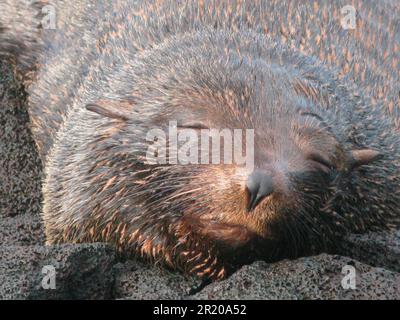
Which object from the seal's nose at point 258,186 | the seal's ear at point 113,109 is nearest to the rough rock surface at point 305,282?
the seal's nose at point 258,186

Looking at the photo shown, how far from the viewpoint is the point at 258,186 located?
4676mm

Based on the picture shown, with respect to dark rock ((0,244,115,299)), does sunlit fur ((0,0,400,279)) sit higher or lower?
higher

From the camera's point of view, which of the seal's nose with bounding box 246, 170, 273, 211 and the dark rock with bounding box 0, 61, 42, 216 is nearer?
the seal's nose with bounding box 246, 170, 273, 211

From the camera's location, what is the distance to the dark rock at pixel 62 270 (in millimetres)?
5059

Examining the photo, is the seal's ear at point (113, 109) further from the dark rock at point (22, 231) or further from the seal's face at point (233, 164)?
the dark rock at point (22, 231)

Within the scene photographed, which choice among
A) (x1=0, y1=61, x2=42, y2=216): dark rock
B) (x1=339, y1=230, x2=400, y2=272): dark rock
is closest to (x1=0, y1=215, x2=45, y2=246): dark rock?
(x1=0, y1=61, x2=42, y2=216): dark rock

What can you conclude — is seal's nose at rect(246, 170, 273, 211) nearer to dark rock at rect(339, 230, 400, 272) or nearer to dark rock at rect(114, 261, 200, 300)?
dark rock at rect(114, 261, 200, 300)

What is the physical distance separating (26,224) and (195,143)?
2296mm

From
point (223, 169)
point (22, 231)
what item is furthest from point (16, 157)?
point (223, 169)

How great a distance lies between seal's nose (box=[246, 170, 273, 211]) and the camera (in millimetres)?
4676

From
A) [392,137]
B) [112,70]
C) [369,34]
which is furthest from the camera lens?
[369,34]
